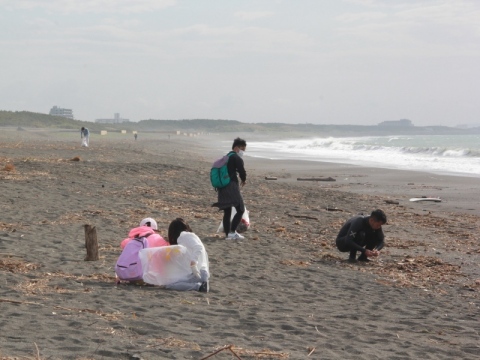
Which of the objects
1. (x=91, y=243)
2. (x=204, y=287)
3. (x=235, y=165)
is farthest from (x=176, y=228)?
(x=235, y=165)

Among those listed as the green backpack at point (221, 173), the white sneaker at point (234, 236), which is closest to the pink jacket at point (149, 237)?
the green backpack at point (221, 173)

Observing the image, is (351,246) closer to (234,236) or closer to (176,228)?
(234,236)

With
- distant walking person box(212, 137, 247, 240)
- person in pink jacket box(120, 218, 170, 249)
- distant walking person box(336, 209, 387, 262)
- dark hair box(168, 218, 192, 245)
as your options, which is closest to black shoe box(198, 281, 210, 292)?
dark hair box(168, 218, 192, 245)

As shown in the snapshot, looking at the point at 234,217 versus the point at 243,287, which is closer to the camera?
the point at 243,287

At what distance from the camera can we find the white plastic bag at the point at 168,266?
24.3 feet

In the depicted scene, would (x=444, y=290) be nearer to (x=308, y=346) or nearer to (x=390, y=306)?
(x=390, y=306)

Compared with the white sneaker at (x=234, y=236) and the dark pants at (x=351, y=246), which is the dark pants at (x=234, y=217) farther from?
the dark pants at (x=351, y=246)

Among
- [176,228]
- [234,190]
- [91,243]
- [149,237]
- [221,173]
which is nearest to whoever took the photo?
[176,228]

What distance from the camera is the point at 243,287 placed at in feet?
25.8

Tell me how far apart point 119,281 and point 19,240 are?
2516mm

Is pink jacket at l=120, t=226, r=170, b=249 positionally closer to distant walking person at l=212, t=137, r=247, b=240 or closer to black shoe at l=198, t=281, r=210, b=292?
black shoe at l=198, t=281, r=210, b=292

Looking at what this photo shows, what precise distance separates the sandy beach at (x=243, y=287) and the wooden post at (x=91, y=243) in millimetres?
116

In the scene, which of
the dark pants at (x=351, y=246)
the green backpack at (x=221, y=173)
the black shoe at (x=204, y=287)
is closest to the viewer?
the black shoe at (x=204, y=287)

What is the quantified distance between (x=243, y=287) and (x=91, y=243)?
1920mm
